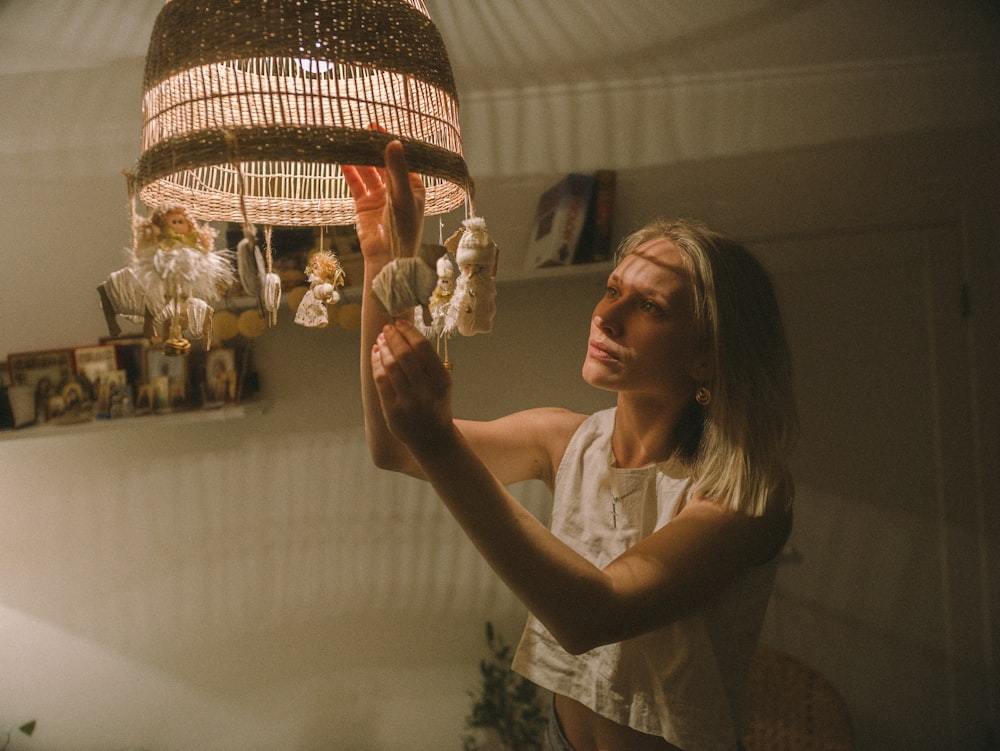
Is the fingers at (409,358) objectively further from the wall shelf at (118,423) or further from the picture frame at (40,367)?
the picture frame at (40,367)

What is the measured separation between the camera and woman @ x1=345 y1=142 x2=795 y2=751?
89 centimetres

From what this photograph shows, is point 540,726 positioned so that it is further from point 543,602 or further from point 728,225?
point 728,225

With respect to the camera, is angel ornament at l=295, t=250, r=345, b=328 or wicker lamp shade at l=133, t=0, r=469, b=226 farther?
angel ornament at l=295, t=250, r=345, b=328

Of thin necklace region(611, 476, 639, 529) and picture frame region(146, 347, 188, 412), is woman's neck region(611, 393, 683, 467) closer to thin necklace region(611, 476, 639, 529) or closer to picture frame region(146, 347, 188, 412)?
thin necklace region(611, 476, 639, 529)

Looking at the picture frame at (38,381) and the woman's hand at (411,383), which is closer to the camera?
the woman's hand at (411,383)

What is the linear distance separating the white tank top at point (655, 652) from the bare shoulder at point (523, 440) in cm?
18

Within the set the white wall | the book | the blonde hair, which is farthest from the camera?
the white wall

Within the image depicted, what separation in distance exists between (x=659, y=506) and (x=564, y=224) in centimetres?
111

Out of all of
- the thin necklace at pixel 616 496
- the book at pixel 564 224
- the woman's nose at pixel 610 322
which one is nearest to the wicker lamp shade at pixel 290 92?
the woman's nose at pixel 610 322

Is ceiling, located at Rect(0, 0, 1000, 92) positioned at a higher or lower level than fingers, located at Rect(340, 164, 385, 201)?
higher

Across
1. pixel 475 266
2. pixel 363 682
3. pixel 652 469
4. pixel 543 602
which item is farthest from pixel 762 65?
pixel 363 682

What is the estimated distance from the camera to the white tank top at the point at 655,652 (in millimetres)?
1078

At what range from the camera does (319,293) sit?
3.03 ft

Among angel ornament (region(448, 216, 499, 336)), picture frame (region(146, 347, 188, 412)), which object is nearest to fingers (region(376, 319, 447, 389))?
angel ornament (region(448, 216, 499, 336))
